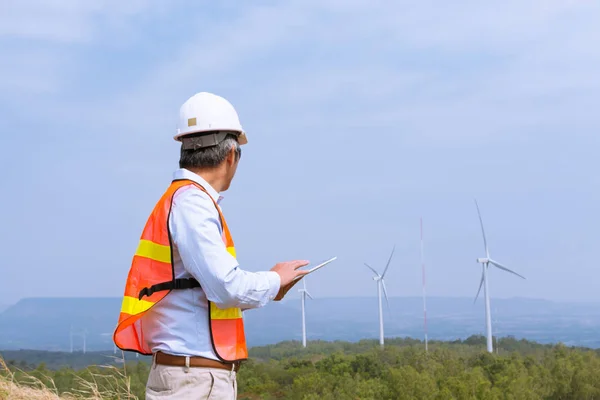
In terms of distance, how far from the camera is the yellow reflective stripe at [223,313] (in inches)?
160

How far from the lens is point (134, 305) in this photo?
13.5ft

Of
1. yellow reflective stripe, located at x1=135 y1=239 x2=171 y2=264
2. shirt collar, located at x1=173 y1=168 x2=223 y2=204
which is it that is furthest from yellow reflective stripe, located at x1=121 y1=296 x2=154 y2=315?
shirt collar, located at x1=173 y1=168 x2=223 y2=204

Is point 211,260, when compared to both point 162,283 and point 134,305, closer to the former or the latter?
point 162,283

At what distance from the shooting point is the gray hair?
14.0 feet

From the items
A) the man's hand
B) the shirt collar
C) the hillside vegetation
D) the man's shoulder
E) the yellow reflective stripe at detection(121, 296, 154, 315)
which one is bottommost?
the hillside vegetation

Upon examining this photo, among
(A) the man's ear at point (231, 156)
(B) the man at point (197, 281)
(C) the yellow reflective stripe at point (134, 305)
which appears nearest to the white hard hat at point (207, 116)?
(B) the man at point (197, 281)

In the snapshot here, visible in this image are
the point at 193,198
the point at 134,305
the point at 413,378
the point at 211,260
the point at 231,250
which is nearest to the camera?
the point at 211,260

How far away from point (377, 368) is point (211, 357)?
42770mm

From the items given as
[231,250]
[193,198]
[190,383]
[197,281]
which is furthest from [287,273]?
[190,383]

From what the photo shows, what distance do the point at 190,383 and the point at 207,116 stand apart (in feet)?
4.70

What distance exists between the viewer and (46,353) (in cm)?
7775

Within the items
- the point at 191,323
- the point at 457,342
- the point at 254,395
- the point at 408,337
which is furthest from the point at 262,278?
the point at 408,337

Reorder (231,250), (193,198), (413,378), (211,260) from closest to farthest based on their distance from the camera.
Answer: (211,260) → (193,198) → (231,250) → (413,378)

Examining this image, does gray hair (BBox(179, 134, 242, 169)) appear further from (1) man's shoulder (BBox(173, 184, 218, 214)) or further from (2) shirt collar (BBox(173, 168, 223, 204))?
(1) man's shoulder (BBox(173, 184, 218, 214))
